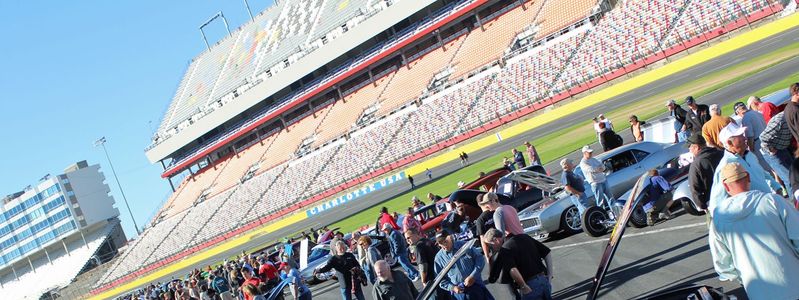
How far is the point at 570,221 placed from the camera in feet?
54.3

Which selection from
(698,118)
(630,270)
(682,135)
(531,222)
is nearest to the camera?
(630,270)

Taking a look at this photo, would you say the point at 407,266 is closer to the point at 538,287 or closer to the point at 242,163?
the point at 538,287

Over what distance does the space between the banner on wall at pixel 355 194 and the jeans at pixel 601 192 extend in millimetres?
37815

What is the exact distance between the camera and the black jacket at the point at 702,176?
9.48 metres

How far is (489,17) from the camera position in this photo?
215ft

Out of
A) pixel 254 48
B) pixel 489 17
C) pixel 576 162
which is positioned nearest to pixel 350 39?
pixel 489 17

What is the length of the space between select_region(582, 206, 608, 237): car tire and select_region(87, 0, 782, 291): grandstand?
1001 inches

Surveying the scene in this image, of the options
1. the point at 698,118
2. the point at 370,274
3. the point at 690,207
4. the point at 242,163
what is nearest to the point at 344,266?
the point at 370,274

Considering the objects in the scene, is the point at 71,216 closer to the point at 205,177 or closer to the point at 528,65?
the point at 205,177

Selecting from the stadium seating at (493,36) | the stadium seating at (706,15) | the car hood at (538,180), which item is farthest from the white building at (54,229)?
the car hood at (538,180)

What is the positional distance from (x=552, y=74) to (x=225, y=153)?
157ft

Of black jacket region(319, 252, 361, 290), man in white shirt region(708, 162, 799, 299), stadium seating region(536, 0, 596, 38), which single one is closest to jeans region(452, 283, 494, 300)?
man in white shirt region(708, 162, 799, 299)

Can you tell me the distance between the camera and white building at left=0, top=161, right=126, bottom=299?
11525cm

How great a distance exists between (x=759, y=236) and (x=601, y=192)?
9.29 m
